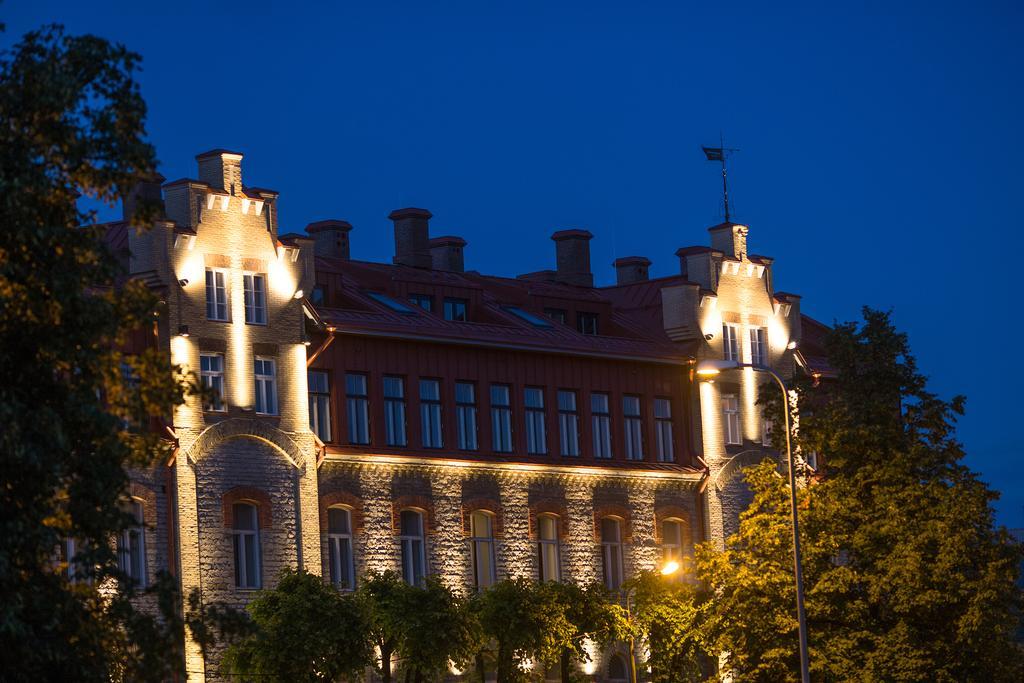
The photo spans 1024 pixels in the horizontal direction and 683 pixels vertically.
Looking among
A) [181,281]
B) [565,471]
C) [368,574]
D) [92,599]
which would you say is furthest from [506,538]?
[92,599]

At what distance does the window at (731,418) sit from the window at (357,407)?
16.0 metres

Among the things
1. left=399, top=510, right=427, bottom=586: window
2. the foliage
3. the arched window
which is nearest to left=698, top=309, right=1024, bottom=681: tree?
the foliage

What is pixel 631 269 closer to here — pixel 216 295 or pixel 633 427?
pixel 633 427

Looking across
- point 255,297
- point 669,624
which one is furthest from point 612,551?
point 255,297

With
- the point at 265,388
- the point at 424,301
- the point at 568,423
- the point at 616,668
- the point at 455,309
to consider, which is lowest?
the point at 616,668

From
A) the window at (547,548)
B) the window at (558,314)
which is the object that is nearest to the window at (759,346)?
the window at (558,314)

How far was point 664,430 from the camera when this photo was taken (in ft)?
242

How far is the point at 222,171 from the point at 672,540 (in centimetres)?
2129

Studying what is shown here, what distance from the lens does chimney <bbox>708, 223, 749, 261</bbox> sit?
256 feet

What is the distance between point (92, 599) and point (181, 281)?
25.9 metres

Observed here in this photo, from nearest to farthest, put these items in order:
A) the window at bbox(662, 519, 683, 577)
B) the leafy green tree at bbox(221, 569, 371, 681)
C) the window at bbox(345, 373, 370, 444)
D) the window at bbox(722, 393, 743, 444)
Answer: the leafy green tree at bbox(221, 569, 371, 681), the window at bbox(345, 373, 370, 444), the window at bbox(662, 519, 683, 577), the window at bbox(722, 393, 743, 444)

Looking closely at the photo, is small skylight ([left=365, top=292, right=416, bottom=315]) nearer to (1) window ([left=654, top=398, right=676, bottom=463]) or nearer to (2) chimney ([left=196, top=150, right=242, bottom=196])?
(2) chimney ([left=196, top=150, right=242, bottom=196])

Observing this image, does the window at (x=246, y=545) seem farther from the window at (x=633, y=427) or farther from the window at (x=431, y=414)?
the window at (x=633, y=427)

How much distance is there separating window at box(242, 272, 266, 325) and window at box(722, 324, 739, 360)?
784 inches
